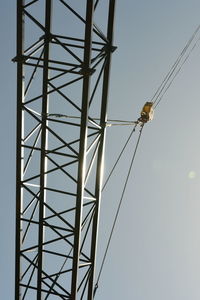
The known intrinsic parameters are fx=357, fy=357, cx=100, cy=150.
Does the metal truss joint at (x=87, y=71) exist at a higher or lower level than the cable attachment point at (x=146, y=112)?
lower

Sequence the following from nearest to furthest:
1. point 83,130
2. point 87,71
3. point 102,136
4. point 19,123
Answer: point 87,71, point 83,130, point 19,123, point 102,136

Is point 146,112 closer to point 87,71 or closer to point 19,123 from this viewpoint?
point 87,71

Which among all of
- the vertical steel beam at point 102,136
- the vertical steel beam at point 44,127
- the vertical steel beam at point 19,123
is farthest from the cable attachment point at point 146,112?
the vertical steel beam at point 19,123

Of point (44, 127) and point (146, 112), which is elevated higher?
point (146, 112)

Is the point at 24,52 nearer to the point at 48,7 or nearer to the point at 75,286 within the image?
the point at 48,7

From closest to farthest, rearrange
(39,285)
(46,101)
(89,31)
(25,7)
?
(89,31) → (25,7) → (46,101) → (39,285)

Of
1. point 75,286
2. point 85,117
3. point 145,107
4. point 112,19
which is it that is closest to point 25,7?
point 112,19

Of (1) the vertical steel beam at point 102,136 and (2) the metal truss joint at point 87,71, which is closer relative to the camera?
(2) the metal truss joint at point 87,71

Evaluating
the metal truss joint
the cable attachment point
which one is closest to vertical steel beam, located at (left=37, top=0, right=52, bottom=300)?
the metal truss joint

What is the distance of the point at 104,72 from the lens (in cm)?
927

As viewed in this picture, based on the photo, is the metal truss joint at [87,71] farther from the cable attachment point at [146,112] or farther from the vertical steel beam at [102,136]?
the cable attachment point at [146,112]

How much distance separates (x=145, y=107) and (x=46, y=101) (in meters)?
3.14

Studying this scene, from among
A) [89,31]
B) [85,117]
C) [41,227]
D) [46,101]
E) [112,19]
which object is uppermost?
[112,19]

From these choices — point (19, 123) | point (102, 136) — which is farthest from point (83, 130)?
point (19, 123)
